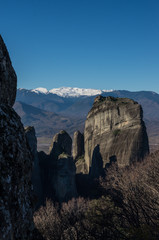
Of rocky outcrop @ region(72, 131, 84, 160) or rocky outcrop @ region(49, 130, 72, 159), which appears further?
rocky outcrop @ region(72, 131, 84, 160)

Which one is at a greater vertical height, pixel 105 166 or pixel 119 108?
pixel 119 108

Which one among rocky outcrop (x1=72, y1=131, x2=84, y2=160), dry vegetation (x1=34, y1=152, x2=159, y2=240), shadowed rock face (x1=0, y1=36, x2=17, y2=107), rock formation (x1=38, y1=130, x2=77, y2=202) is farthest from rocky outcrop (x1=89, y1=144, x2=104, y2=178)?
shadowed rock face (x1=0, y1=36, x2=17, y2=107)

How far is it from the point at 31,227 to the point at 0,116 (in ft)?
Result: 19.4

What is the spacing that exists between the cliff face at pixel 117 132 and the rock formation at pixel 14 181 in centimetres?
5599

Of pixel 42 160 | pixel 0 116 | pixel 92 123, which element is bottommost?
pixel 42 160

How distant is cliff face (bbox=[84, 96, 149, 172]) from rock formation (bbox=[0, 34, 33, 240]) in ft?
184

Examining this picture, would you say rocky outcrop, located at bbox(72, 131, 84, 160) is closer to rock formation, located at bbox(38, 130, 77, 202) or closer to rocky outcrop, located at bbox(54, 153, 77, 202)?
rock formation, located at bbox(38, 130, 77, 202)

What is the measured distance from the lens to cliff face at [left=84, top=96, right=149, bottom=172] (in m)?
65.2

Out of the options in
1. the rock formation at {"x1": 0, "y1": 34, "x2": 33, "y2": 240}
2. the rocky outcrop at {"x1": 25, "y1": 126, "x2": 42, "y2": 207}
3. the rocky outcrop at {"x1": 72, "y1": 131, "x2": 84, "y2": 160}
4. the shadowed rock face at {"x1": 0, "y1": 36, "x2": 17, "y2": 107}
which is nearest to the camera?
the rock formation at {"x1": 0, "y1": 34, "x2": 33, "y2": 240}

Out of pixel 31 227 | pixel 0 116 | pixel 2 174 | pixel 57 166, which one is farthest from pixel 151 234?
pixel 57 166

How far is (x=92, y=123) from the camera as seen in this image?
82312mm

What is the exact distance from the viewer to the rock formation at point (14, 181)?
28.2 feet

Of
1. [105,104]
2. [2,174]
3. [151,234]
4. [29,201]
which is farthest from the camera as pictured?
[105,104]

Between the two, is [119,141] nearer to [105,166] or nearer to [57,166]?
[105,166]
